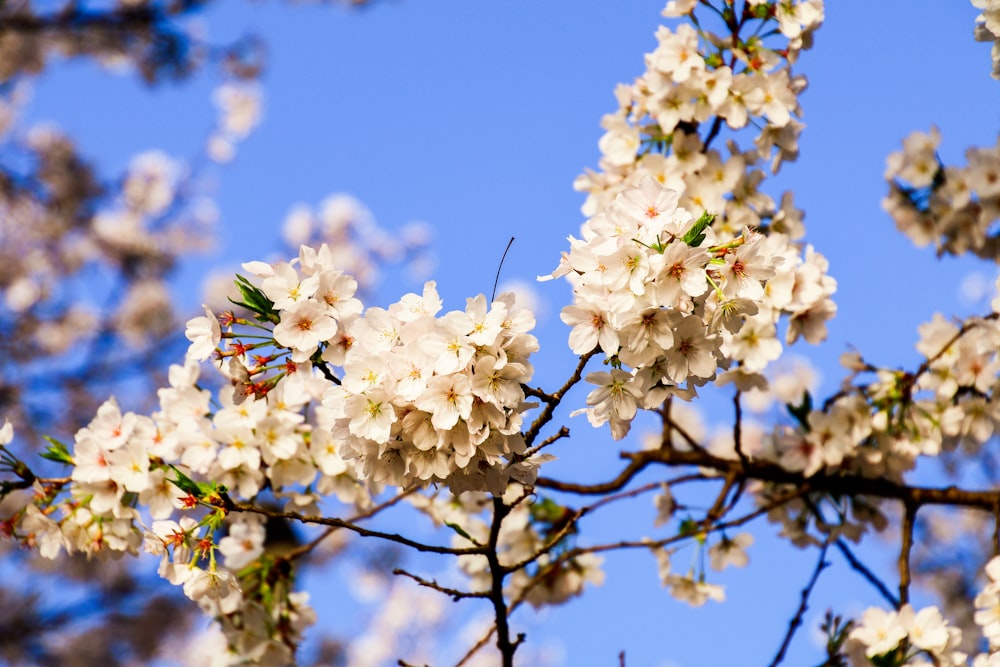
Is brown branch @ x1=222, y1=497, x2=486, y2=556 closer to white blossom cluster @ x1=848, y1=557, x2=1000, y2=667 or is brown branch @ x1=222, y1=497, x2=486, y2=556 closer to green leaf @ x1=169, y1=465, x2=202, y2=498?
green leaf @ x1=169, y1=465, x2=202, y2=498

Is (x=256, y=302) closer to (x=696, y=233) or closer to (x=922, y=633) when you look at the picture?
(x=696, y=233)

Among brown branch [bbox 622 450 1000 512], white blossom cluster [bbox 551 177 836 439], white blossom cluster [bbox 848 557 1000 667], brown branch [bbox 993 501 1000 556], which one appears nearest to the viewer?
white blossom cluster [bbox 551 177 836 439]

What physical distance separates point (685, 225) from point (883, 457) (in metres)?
1.94

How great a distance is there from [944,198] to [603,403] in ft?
7.95

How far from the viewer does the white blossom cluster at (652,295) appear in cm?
156

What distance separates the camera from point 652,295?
1553mm

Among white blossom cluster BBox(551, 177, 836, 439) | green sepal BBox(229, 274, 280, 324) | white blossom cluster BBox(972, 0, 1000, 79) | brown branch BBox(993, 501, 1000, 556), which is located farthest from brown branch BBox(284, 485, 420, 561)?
white blossom cluster BBox(972, 0, 1000, 79)

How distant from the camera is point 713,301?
5.39 feet

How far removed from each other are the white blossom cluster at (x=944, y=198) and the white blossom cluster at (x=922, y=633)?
1.42m

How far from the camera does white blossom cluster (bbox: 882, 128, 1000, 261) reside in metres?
3.34

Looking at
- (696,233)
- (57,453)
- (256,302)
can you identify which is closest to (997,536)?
(696,233)

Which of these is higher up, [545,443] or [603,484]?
[603,484]

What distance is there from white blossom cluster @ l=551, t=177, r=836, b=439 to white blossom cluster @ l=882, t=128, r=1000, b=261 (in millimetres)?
2036

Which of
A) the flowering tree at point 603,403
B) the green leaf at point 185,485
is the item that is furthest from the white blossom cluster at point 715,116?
the green leaf at point 185,485
